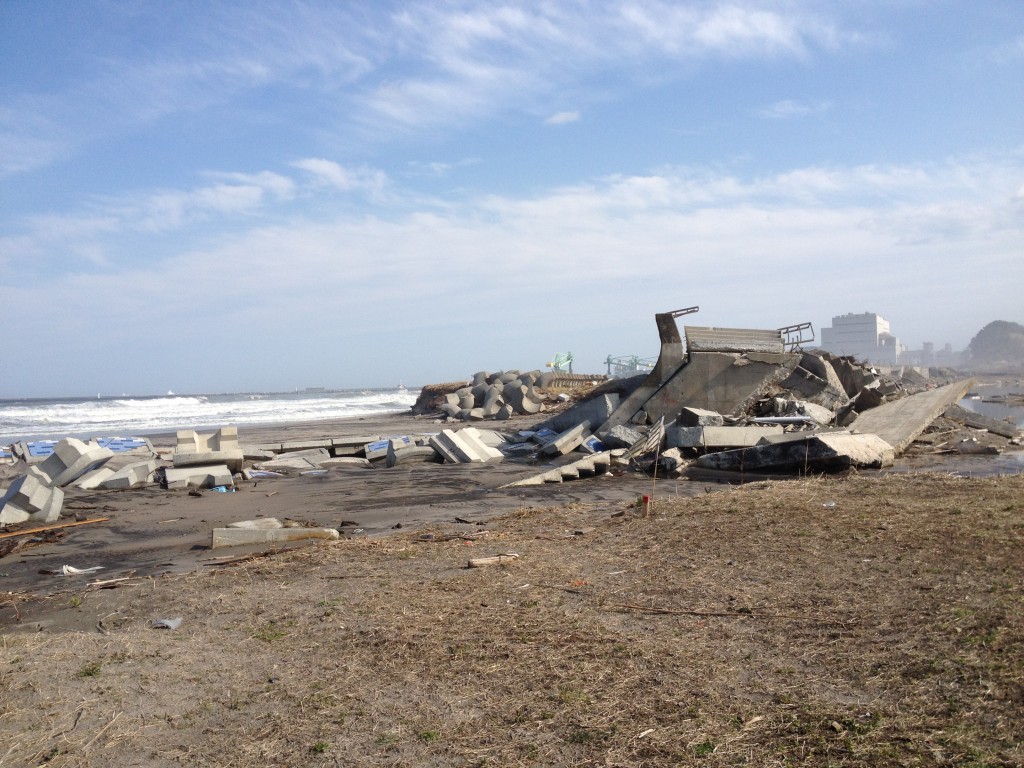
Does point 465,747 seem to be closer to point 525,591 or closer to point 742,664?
point 742,664

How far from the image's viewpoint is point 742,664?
3.81m

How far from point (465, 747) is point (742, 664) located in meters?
1.51

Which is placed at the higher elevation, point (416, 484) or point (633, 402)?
point (633, 402)

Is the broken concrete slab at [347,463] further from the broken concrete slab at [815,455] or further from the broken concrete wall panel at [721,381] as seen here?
the broken concrete slab at [815,455]

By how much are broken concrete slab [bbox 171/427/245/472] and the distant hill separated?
12389cm

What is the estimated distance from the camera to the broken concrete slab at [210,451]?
495 inches

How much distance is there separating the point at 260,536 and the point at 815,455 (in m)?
7.37

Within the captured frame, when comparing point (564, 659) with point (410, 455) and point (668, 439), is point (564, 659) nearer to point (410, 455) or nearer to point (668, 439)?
point (668, 439)

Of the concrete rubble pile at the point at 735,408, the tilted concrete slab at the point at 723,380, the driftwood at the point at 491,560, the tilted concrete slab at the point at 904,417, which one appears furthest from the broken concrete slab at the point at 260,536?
the tilted concrete slab at the point at 904,417

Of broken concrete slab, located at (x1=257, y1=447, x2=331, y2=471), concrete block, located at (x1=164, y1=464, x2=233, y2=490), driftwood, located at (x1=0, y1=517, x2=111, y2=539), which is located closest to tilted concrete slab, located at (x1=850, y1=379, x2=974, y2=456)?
broken concrete slab, located at (x1=257, y1=447, x2=331, y2=471)

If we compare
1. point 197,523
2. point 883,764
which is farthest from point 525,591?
point 197,523

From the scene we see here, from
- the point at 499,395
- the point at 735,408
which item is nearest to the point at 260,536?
the point at 735,408

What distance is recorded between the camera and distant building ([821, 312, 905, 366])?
116 m

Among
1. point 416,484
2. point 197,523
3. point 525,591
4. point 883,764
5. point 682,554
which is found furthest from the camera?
point 416,484
